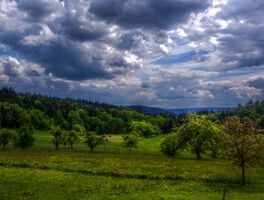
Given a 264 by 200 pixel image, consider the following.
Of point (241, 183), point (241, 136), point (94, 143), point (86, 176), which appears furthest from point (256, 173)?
point (94, 143)

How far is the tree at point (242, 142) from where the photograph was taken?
155 feet

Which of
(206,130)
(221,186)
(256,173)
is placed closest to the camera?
(221,186)

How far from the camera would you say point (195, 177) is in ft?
172

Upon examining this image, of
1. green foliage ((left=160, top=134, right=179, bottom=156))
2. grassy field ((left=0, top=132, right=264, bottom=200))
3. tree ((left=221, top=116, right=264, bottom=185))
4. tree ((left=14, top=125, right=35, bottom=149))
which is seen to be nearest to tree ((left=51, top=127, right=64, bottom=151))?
tree ((left=14, top=125, right=35, bottom=149))

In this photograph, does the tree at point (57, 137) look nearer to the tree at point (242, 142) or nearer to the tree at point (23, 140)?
the tree at point (23, 140)

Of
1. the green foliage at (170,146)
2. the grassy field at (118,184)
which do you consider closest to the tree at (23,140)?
the green foliage at (170,146)

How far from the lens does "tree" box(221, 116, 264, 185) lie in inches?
1861

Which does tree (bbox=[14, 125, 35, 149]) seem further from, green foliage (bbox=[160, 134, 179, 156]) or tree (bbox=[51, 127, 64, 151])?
green foliage (bbox=[160, 134, 179, 156])

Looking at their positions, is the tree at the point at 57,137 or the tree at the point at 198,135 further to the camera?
the tree at the point at 57,137

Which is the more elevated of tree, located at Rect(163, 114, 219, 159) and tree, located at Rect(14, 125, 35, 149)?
tree, located at Rect(163, 114, 219, 159)

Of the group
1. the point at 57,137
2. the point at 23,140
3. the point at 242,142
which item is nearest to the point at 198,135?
the point at 242,142

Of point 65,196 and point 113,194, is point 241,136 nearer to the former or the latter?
point 113,194

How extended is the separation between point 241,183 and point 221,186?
5010mm

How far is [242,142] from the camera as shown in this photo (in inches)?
1879
